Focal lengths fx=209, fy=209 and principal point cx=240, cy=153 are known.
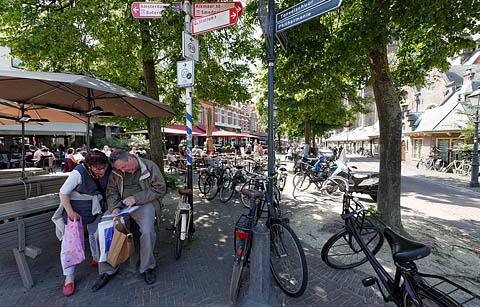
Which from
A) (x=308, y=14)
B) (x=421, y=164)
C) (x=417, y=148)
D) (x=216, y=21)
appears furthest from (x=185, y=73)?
(x=417, y=148)

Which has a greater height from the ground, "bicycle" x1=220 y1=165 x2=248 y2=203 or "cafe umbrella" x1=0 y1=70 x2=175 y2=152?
"cafe umbrella" x1=0 y1=70 x2=175 y2=152

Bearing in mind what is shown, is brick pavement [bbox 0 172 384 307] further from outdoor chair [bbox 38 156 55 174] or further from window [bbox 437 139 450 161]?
window [bbox 437 139 450 161]

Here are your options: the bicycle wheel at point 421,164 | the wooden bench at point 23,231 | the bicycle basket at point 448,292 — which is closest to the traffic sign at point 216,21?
the wooden bench at point 23,231

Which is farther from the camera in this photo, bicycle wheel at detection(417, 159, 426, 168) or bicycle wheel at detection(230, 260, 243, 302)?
bicycle wheel at detection(417, 159, 426, 168)

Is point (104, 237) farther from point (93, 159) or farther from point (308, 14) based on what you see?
point (308, 14)

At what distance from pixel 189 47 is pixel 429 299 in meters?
4.12

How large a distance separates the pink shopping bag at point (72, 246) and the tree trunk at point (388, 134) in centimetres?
494

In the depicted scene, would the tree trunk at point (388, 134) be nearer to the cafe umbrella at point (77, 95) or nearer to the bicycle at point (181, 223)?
the bicycle at point (181, 223)

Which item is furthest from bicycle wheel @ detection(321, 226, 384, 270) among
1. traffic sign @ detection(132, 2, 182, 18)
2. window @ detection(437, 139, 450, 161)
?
window @ detection(437, 139, 450, 161)

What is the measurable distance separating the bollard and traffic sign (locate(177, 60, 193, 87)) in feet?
8.52

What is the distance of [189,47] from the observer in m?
3.41

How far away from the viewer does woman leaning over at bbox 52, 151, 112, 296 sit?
2.45 m

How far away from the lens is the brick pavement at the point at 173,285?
230 cm

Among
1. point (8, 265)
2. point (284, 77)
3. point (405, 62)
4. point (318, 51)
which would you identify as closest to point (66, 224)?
point (8, 265)
